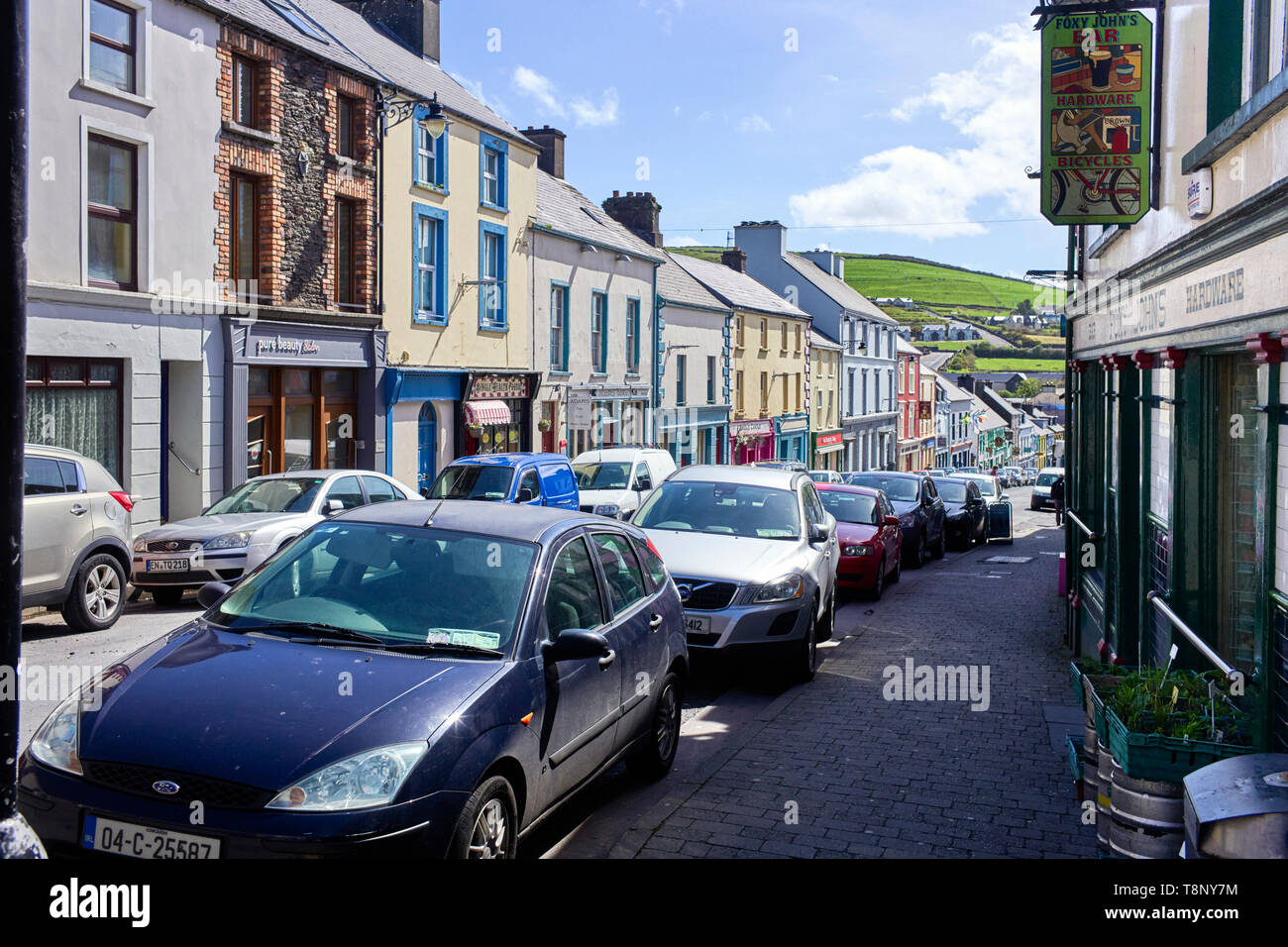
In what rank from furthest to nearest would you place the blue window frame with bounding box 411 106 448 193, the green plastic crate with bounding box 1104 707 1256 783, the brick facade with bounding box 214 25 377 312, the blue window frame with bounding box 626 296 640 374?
the blue window frame with bounding box 626 296 640 374
the blue window frame with bounding box 411 106 448 193
the brick facade with bounding box 214 25 377 312
the green plastic crate with bounding box 1104 707 1256 783

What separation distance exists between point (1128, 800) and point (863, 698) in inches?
179

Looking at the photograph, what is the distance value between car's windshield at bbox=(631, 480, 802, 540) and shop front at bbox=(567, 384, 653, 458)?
18.1m

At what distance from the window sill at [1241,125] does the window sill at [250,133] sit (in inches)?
591

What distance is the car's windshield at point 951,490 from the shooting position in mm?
25938

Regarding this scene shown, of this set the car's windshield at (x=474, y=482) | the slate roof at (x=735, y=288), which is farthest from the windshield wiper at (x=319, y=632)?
the slate roof at (x=735, y=288)

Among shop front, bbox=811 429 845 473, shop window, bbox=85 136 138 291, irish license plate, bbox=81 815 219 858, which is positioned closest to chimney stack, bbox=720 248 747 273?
shop front, bbox=811 429 845 473

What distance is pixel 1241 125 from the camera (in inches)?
215

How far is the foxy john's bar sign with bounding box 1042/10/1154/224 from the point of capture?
7.95 m

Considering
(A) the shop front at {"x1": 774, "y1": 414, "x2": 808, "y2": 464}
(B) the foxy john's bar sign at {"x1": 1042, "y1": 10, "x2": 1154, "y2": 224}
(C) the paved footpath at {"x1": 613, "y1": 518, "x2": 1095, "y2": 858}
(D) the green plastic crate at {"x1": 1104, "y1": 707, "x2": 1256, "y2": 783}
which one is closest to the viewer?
(D) the green plastic crate at {"x1": 1104, "y1": 707, "x2": 1256, "y2": 783}

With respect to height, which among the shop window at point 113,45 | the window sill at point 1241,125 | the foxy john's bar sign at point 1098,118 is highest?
the shop window at point 113,45

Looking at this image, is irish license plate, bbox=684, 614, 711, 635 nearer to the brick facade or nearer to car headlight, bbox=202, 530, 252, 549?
car headlight, bbox=202, 530, 252, 549

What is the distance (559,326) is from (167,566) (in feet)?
58.5

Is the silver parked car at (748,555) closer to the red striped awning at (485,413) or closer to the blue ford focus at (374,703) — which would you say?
the blue ford focus at (374,703)
